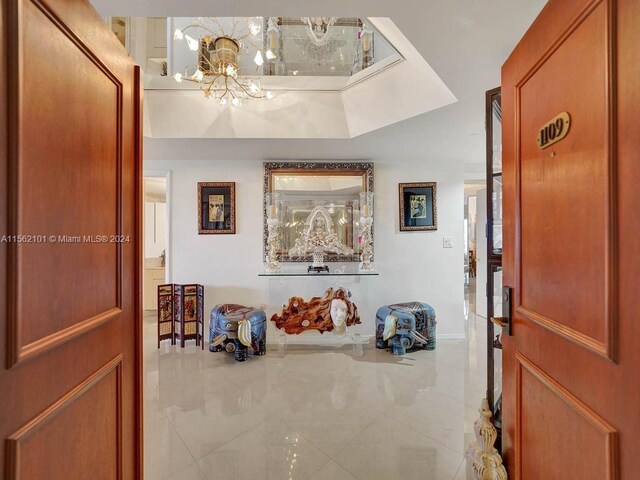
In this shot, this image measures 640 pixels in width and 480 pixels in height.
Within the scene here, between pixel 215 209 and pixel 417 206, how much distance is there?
2.62 meters

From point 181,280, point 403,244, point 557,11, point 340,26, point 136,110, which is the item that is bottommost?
point 181,280

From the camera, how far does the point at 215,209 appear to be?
3369mm

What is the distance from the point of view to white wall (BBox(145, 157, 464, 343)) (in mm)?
3371

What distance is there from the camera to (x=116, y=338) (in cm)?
96

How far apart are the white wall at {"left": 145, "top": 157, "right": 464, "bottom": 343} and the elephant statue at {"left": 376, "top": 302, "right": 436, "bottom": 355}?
38 cm

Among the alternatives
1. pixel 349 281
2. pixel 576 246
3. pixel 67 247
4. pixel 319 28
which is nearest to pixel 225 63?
pixel 319 28

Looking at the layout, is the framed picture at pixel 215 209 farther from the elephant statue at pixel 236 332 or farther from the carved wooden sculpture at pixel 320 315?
the carved wooden sculpture at pixel 320 315

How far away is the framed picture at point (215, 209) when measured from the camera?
337cm

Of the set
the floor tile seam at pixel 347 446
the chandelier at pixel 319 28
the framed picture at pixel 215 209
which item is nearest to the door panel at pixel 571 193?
the floor tile seam at pixel 347 446

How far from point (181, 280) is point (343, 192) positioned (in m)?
2.37

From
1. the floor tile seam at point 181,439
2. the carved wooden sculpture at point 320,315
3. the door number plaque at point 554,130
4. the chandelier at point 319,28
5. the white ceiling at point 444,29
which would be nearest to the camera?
the door number plaque at point 554,130

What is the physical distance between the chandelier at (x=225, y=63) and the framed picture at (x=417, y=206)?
6.63 ft

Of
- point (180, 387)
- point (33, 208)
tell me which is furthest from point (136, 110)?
point (180, 387)

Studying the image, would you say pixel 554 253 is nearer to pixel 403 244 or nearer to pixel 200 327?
pixel 403 244
